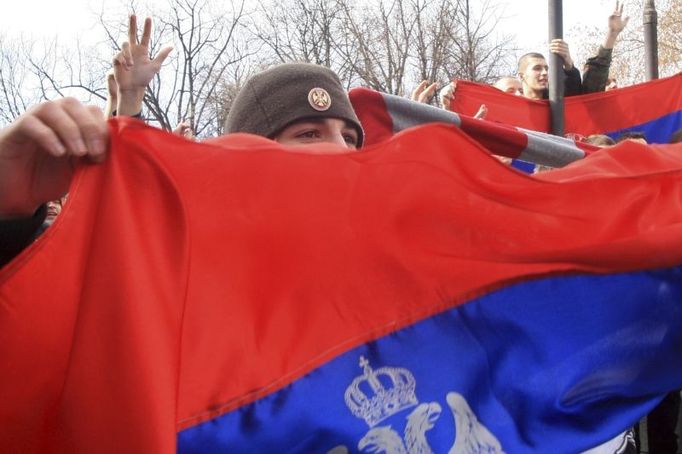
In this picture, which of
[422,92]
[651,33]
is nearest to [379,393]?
[422,92]

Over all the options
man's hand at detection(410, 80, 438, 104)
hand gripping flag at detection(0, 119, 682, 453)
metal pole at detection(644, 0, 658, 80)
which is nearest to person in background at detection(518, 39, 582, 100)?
man's hand at detection(410, 80, 438, 104)

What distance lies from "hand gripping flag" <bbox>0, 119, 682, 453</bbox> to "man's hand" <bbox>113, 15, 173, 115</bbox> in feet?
3.81

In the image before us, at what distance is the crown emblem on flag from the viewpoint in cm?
135

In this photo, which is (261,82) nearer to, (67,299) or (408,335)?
(408,335)

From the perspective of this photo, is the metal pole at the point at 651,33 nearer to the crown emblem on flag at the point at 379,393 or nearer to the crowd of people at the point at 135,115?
the crowd of people at the point at 135,115

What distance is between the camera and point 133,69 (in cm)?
245

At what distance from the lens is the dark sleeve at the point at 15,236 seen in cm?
118

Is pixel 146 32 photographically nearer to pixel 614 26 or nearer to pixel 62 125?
pixel 62 125

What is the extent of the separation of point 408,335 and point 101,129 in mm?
654

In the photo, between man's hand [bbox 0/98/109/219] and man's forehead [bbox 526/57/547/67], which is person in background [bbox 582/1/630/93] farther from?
man's hand [bbox 0/98/109/219]

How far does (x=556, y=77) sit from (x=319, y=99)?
2629 millimetres

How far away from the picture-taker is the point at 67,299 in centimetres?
112

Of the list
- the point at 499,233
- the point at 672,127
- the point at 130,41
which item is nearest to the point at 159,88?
the point at 672,127

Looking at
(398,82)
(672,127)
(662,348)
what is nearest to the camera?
(662,348)
